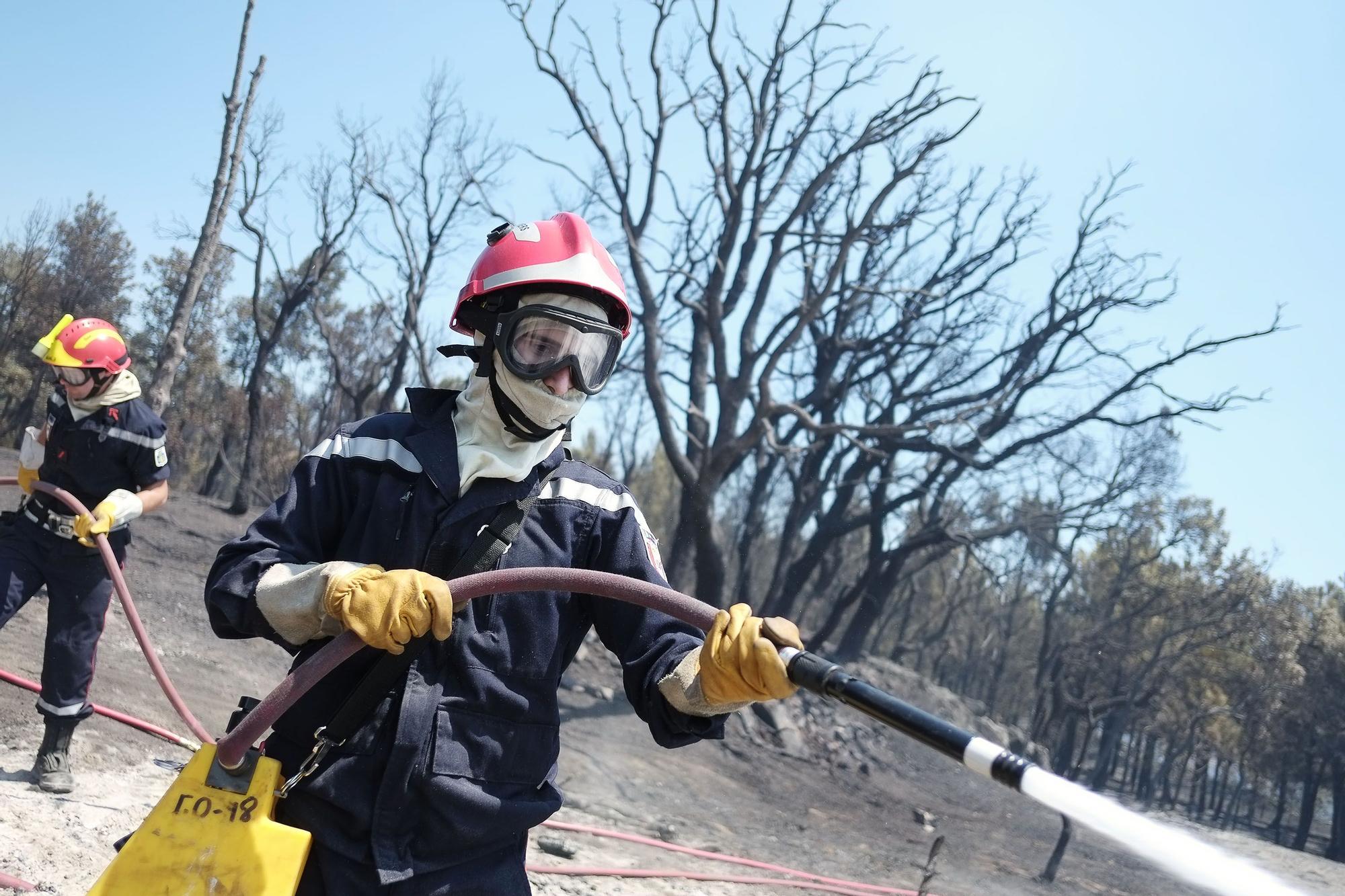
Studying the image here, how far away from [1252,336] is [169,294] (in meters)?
31.2

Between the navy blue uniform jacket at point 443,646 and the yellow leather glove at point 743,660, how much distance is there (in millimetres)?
178

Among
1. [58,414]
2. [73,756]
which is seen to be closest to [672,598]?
[58,414]

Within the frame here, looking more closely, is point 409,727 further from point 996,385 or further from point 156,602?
point 996,385

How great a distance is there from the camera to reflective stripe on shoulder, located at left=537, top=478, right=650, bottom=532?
244cm

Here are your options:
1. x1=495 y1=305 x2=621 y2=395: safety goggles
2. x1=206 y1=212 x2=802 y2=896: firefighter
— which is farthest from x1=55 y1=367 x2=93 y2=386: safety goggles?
x1=495 y1=305 x2=621 y2=395: safety goggles

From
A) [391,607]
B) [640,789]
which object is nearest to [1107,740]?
[640,789]

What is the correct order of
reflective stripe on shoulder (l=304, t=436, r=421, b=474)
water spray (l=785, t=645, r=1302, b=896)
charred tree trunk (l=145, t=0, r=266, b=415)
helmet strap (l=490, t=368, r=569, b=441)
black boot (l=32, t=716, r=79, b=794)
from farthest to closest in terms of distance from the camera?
charred tree trunk (l=145, t=0, r=266, b=415), black boot (l=32, t=716, r=79, b=794), helmet strap (l=490, t=368, r=569, b=441), reflective stripe on shoulder (l=304, t=436, r=421, b=474), water spray (l=785, t=645, r=1302, b=896)

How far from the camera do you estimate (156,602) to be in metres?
11.3

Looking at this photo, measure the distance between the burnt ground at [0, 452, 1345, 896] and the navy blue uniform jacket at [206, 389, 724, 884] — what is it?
2.70m

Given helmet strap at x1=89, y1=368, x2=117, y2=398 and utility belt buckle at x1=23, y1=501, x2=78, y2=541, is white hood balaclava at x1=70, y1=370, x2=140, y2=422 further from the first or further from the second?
utility belt buckle at x1=23, y1=501, x2=78, y2=541

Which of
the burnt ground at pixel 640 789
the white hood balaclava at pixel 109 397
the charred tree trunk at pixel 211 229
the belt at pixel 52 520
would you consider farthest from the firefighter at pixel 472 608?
the charred tree trunk at pixel 211 229

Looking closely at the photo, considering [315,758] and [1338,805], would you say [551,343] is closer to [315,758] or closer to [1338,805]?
[315,758]

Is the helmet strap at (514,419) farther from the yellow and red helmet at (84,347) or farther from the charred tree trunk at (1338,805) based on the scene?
the charred tree trunk at (1338,805)

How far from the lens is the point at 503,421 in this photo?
2.45m
